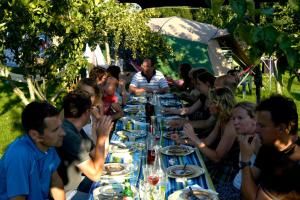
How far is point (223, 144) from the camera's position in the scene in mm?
3938

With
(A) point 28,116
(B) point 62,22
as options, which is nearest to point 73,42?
(B) point 62,22

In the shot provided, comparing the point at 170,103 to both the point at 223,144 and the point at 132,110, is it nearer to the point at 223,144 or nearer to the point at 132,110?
the point at 132,110

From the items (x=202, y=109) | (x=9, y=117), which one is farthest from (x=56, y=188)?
(x=9, y=117)

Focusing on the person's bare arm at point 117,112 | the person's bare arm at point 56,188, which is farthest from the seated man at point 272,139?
the person's bare arm at point 117,112

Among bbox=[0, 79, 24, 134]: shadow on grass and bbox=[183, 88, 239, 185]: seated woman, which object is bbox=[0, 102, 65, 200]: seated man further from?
bbox=[0, 79, 24, 134]: shadow on grass

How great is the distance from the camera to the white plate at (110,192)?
3.02 metres

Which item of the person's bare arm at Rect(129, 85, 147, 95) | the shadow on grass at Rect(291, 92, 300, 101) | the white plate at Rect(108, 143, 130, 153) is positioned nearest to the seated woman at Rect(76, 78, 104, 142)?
the white plate at Rect(108, 143, 130, 153)

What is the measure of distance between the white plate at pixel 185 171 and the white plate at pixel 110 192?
1.49 ft

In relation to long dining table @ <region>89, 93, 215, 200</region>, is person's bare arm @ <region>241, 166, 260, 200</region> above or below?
above

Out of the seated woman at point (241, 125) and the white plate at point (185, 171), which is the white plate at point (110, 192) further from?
the seated woman at point (241, 125)

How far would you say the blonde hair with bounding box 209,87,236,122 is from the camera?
4160 mm

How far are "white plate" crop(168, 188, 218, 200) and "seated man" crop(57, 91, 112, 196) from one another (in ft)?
2.34

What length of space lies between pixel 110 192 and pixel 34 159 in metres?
0.62

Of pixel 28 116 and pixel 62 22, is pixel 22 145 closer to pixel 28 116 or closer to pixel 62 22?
pixel 28 116
